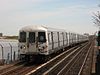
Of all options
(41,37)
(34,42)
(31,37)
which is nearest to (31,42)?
(34,42)

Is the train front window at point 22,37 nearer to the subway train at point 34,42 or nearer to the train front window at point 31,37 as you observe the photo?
the subway train at point 34,42

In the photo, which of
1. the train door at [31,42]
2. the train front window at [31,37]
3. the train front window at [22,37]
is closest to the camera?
the train door at [31,42]

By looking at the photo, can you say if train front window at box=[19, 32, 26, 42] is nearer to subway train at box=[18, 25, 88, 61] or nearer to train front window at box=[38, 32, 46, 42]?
subway train at box=[18, 25, 88, 61]

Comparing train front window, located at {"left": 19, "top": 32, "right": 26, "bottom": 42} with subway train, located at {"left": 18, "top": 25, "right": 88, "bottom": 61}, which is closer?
subway train, located at {"left": 18, "top": 25, "right": 88, "bottom": 61}

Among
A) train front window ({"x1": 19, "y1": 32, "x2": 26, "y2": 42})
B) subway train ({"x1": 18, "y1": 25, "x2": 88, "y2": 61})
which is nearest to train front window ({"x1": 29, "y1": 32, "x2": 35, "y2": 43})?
subway train ({"x1": 18, "y1": 25, "x2": 88, "y2": 61})

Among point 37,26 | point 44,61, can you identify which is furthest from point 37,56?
point 37,26

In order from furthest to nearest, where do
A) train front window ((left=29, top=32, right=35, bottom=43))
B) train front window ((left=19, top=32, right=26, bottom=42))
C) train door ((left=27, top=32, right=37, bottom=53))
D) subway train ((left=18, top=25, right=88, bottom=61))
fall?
1. train front window ((left=19, top=32, right=26, bottom=42))
2. train front window ((left=29, top=32, right=35, bottom=43))
3. train door ((left=27, top=32, right=37, bottom=53))
4. subway train ((left=18, top=25, right=88, bottom=61))

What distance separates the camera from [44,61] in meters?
26.3

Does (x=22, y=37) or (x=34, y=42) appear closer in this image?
(x=34, y=42)

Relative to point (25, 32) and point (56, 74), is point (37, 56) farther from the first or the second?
point (56, 74)

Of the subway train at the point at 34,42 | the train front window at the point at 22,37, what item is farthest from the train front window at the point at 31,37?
the train front window at the point at 22,37

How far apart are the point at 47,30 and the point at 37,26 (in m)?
0.91

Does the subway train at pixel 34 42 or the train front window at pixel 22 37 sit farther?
the train front window at pixel 22 37

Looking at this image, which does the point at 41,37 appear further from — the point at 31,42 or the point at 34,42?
the point at 31,42
